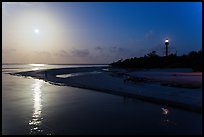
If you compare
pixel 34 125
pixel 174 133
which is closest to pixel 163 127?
pixel 174 133

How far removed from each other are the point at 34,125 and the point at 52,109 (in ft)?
10.4

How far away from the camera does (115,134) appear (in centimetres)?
823

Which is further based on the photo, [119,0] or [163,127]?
[163,127]

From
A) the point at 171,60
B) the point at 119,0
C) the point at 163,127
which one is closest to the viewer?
the point at 119,0

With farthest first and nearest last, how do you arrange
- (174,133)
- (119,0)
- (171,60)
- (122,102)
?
(171,60) < (122,102) < (174,133) < (119,0)

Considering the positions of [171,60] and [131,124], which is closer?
[131,124]

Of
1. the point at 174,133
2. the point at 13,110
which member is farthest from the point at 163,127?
the point at 13,110

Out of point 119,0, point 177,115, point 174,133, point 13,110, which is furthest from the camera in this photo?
point 13,110

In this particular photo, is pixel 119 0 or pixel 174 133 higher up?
pixel 119 0

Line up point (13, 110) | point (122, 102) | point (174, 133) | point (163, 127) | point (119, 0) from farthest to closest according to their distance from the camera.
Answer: point (122, 102)
point (13, 110)
point (163, 127)
point (174, 133)
point (119, 0)

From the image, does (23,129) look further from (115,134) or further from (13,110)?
(13,110)

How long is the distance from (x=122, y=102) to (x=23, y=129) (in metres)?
6.56

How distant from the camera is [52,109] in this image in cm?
1241

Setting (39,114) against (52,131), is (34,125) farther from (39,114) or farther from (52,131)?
(39,114)
